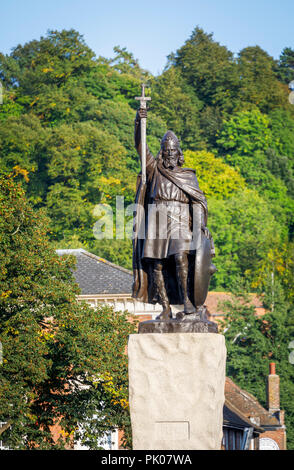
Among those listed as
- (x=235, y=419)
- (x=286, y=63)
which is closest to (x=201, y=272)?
(x=235, y=419)

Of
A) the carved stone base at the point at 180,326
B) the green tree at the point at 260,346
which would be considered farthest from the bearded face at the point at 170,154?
the green tree at the point at 260,346

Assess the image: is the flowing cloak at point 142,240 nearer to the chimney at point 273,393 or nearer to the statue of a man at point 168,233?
the statue of a man at point 168,233

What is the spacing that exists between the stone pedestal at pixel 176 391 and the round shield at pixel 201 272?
791 mm

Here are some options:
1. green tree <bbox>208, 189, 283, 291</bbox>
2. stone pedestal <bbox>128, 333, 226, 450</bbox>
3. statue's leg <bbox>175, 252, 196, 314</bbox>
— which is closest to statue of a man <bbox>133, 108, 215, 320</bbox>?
statue's leg <bbox>175, 252, 196, 314</bbox>

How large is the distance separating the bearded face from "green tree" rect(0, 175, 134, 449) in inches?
600

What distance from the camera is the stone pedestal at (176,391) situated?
15586mm

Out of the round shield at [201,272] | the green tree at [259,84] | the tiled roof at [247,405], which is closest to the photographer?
the round shield at [201,272]

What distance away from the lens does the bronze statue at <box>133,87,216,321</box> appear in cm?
1642

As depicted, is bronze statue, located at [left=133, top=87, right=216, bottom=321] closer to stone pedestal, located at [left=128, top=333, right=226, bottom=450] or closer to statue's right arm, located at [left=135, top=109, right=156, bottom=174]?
statue's right arm, located at [left=135, top=109, right=156, bottom=174]

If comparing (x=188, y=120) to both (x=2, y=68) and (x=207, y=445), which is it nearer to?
(x=2, y=68)

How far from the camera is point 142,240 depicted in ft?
55.2

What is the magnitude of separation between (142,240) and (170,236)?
47cm

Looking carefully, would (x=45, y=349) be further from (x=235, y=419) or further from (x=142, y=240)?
(x=235, y=419)
